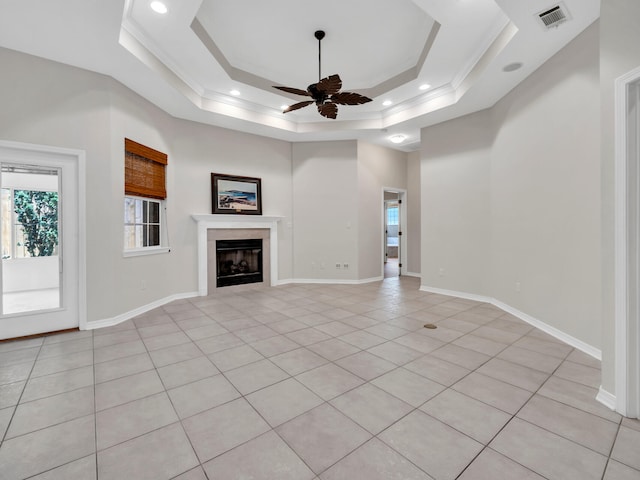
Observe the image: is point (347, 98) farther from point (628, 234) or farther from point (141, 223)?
point (141, 223)

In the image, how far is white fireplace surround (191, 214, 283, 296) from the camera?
17.5 feet

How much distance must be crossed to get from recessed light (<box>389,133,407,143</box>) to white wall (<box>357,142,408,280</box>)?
1.71 ft

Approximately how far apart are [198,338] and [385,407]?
219 centimetres

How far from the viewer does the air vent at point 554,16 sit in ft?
8.55

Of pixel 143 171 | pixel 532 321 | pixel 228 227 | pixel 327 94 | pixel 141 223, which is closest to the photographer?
pixel 327 94

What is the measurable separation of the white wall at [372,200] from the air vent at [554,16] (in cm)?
385

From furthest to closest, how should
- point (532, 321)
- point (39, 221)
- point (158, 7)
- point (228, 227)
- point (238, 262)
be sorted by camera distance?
1. point (238, 262)
2. point (228, 227)
3. point (532, 321)
4. point (39, 221)
5. point (158, 7)

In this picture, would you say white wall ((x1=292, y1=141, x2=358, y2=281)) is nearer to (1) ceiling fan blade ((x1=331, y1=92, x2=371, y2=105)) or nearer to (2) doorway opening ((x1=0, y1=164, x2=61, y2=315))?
(1) ceiling fan blade ((x1=331, y1=92, x2=371, y2=105))

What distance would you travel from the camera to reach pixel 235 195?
575cm

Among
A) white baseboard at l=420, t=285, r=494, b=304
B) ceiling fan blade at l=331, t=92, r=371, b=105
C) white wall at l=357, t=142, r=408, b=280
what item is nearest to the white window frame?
ceiling fan blade at l=331, t=92, r=371, b=105

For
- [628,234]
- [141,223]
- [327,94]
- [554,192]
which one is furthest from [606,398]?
[141,223]

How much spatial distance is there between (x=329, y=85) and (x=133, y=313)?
153 inches

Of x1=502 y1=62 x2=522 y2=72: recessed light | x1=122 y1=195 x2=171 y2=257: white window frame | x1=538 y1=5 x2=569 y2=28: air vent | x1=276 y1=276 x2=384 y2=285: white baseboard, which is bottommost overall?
x1=276 y1=276 x2=384 y2=285: white baseboard

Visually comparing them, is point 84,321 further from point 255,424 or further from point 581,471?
point 581,471
